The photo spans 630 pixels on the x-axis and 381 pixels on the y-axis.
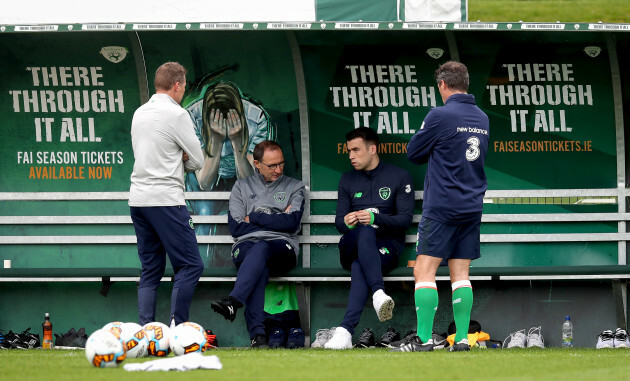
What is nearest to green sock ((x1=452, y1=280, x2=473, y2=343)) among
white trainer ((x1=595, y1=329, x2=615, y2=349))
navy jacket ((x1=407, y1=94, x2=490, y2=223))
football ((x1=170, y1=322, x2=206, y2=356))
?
navy jacket ((x1=407, y1=94, x2=490, y2=223))

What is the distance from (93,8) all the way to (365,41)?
2.33 metres

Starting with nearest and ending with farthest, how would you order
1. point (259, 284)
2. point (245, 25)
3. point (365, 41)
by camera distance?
point (245, 25) < point (259, 284) < point (365, 41)

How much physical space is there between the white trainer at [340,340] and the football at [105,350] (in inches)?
102

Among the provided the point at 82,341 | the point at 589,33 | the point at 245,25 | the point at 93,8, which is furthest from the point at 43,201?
the point at 589,33

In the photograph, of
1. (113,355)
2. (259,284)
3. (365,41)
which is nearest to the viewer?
(113,355)

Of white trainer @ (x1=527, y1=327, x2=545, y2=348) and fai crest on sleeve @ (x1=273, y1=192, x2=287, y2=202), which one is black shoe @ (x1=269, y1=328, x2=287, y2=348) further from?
white trainer @ (x1=527, y1=327, x2=545, y2=348)

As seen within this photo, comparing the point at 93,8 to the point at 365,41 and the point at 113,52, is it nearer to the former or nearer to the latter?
the point at 113,52

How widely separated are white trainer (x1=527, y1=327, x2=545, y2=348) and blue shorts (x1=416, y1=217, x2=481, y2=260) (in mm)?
1697

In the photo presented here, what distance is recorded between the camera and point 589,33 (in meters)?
8.62

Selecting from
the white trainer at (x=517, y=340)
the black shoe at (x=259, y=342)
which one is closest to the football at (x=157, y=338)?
the black shoe at (x=259, y=342)

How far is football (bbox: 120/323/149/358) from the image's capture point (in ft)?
19.8

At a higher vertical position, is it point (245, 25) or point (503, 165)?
point (245, 25)

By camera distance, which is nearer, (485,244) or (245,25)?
(245,25)

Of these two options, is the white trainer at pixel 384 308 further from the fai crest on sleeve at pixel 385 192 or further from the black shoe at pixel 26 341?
the black shoe at pixel 26 341
